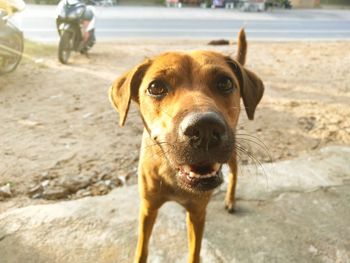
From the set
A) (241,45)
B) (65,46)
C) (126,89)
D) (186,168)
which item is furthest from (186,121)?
(65,46)

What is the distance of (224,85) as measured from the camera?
7.67 ft

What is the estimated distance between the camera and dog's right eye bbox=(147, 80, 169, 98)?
2.29 metres

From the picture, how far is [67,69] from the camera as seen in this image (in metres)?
7.13

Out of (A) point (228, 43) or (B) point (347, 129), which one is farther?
(A) point (228, 43)

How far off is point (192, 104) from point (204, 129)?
0.24 metres

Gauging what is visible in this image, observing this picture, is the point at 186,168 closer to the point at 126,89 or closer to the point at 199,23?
the point at 126,89

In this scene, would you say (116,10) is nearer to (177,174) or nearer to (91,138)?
(91,138)

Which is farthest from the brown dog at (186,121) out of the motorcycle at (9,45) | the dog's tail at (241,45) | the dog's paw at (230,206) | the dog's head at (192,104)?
the motorcycle at (9,45)

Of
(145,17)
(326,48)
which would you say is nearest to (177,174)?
(326,48)

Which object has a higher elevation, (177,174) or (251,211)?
(177,174)

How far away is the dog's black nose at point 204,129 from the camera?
69.2 inches

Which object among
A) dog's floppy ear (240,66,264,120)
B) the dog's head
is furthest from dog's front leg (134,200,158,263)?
dog's floppy ear (240,66,264,120)

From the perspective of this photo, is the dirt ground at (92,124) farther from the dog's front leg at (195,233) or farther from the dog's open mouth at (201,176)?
the dog's front leg at (195,233)

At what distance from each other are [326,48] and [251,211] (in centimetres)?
913
